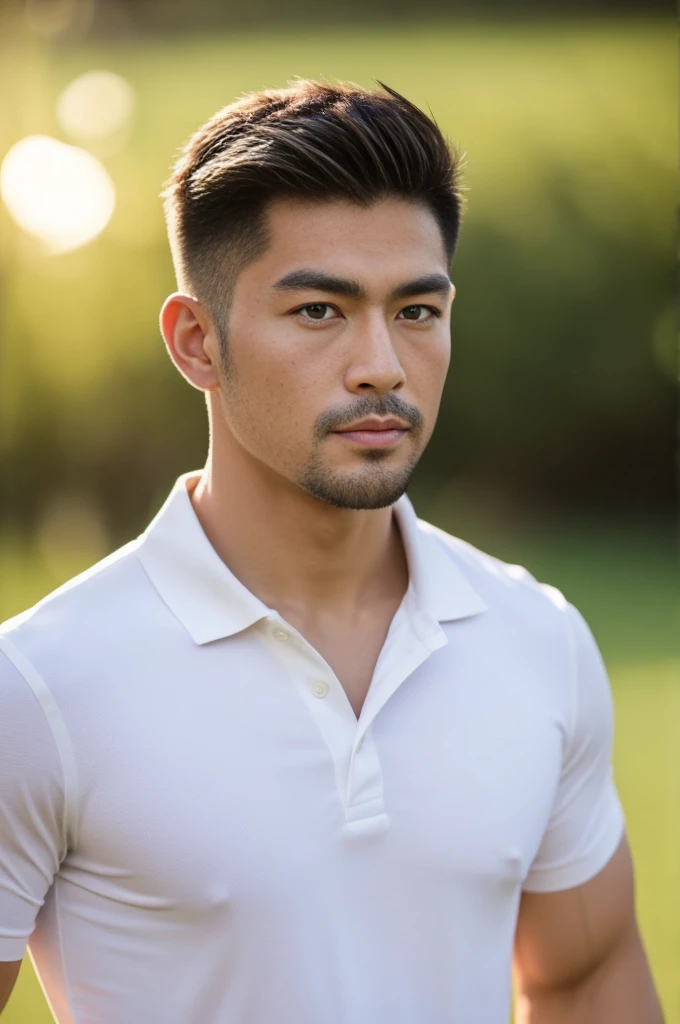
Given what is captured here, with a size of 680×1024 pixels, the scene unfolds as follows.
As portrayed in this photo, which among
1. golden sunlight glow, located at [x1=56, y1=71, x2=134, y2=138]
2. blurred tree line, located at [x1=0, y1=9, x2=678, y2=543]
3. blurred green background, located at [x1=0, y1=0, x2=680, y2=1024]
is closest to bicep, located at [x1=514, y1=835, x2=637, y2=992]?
blurred green background, located at [x1=0, y1=0, x2=680, y2=1024]

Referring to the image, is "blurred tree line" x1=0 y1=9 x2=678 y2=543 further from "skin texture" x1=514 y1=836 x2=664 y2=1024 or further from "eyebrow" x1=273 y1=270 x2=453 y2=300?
"skin texture" x1=514 y1=836 x2=664 y2=1024

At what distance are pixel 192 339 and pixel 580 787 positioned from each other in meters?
0.89

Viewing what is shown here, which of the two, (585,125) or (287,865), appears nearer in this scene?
(287,865)

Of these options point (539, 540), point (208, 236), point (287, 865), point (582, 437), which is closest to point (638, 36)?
point (582, 437)

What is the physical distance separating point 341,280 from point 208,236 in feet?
0.90

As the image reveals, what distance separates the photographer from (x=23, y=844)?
1.35m

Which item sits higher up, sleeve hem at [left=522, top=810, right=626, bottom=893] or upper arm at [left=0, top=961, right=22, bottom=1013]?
upper arm at [left=0, top=961, right=22, bottom=1013]

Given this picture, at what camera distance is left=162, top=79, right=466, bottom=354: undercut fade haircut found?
1.47 metres

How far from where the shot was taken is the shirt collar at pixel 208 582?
1480 mm

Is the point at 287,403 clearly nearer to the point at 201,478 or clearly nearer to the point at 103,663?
the point at 201,478

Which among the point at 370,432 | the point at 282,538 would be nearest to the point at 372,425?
the point at 370,432

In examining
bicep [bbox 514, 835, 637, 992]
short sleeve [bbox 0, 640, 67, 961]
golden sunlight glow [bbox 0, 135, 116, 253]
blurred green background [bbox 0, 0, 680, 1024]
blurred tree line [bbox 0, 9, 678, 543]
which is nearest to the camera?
short sleeve [bbox 0, 640, 67, 961]

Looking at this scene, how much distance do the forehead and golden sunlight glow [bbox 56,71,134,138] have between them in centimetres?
596

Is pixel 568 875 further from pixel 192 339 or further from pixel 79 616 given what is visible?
pixel 192 339
